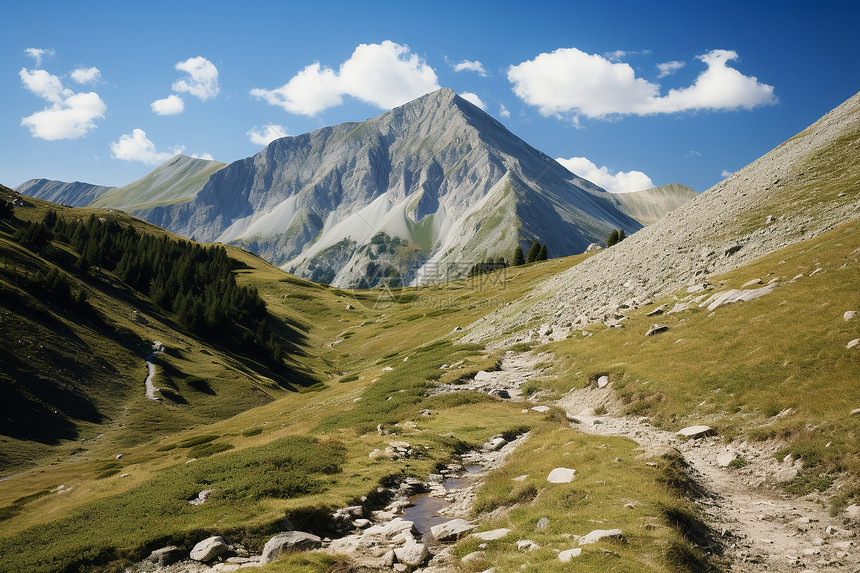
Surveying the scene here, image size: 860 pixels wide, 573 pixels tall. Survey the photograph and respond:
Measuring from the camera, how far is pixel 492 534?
1528 cm

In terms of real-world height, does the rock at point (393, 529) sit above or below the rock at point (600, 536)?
below

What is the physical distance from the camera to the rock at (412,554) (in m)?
14.5

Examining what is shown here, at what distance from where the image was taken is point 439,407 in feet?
122

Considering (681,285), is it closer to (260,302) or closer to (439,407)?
(439,407)

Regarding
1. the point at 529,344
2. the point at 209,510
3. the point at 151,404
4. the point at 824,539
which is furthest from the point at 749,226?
the point at 151,404

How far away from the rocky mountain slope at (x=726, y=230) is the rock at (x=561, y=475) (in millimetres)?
29638

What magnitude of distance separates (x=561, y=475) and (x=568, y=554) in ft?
22.1

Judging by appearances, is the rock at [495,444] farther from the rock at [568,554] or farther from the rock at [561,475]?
the rock at [568,554]

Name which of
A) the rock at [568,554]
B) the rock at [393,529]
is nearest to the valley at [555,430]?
the rock at [568,554]

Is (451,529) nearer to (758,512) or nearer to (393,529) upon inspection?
(393,529)

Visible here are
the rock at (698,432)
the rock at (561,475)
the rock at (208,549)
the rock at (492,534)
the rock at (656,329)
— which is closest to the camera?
the rock at (492,534)

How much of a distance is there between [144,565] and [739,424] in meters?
25.6

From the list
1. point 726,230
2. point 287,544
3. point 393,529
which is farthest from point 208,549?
point 726,230

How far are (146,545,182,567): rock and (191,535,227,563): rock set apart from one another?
0.54 metres
